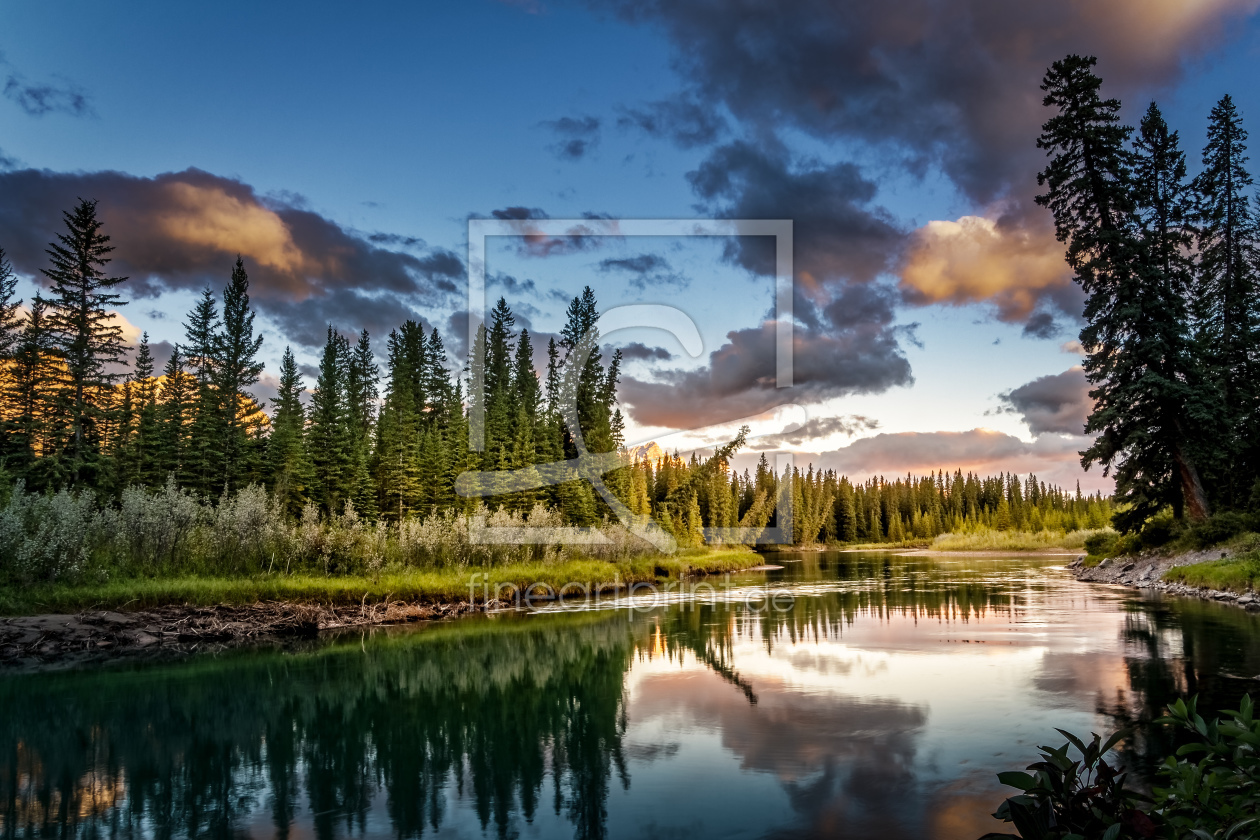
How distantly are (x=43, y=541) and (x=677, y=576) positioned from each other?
38048 mm

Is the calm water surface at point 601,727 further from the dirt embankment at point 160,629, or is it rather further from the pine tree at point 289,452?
the pine tree at point 289,452

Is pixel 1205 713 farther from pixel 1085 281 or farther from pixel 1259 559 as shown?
pixel 1085 281

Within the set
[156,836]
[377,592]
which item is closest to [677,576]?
[377,592]

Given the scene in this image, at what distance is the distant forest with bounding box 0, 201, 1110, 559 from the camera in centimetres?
5012

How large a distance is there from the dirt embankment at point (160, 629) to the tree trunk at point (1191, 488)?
118 feet

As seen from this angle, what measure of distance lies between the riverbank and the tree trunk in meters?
32.0

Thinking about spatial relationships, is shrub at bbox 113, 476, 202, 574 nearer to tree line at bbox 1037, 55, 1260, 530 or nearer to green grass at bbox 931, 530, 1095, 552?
tree line at bbox 1037, 55, 1260, 530

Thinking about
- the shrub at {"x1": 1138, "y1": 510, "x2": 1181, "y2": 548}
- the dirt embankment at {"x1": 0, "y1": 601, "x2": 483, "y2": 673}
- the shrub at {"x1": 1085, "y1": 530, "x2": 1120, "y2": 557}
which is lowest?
the dirt embankment at {"x1": 0, "y1": 601, "x2": 483, "y2": 673}

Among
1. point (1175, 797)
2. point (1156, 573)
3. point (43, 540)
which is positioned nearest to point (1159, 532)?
point (1156, 573)

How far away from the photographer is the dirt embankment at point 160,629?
2198 cm

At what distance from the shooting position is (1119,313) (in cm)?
3475

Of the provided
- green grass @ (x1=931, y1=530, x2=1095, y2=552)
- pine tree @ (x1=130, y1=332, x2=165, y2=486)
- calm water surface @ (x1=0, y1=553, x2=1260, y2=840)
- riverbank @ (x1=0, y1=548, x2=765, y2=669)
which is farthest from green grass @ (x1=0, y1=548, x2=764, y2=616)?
green grass @ (x1=931, y1=530, x2=1095, y2=552)

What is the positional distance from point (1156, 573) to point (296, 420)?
210 ft

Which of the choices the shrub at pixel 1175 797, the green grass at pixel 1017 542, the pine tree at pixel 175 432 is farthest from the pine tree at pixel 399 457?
the green grass at pixel 1017 542
